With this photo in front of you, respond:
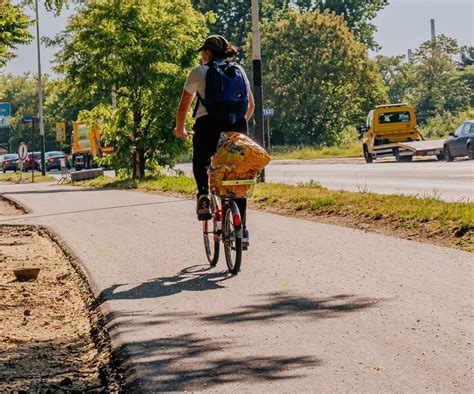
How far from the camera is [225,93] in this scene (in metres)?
8.76

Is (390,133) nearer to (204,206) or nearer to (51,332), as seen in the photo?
(204,206)

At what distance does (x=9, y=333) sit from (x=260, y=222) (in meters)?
6.95

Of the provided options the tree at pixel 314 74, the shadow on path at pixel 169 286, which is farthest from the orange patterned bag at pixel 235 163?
the tree at pixel 314 74

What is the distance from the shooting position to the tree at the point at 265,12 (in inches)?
3442

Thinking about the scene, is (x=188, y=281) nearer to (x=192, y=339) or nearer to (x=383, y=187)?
(x=192, y=339)

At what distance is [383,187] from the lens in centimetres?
2197

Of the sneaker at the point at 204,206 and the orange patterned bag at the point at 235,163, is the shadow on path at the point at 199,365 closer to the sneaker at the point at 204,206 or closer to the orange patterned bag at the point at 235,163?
the orange patterned bag at the point at 235,163

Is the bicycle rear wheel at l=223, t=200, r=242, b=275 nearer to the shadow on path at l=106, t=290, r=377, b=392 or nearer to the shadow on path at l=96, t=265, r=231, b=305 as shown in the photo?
the shadow on path at l=96, t=265, r=231, b=305

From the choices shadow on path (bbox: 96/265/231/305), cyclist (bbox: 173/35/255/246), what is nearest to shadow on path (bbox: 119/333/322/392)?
shadow on path (bbox: 96/265/231/305)

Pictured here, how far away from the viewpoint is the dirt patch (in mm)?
5588

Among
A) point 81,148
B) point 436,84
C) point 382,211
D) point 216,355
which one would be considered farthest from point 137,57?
point 436,84

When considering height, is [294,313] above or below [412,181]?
above

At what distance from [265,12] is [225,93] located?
81.1 meters

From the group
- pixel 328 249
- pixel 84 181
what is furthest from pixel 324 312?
pixel 84 181
